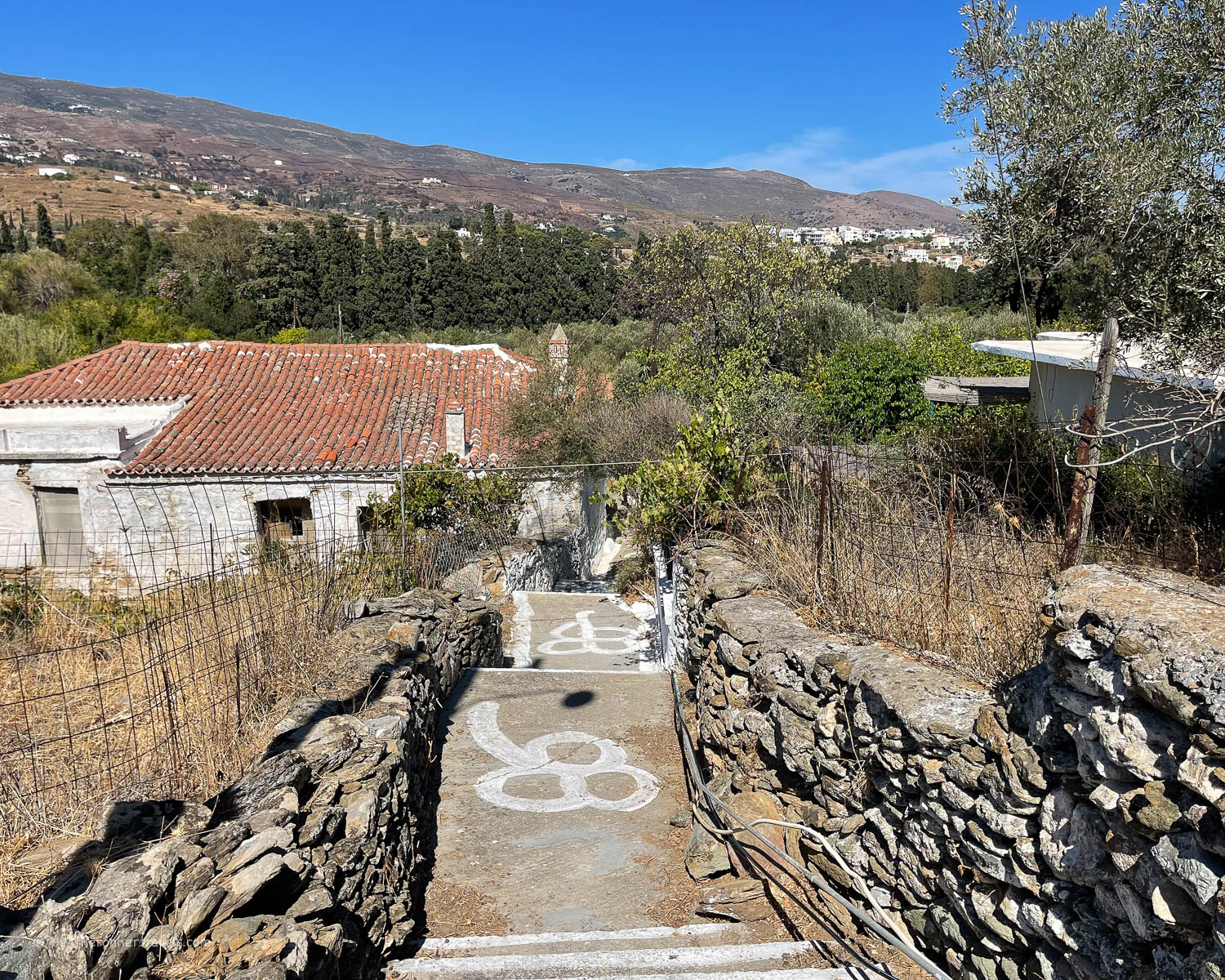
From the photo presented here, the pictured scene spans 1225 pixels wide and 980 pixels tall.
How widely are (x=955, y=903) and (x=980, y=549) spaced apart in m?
2.50

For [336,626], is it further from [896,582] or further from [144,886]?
[896,582]

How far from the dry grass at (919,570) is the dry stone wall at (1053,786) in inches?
12.6

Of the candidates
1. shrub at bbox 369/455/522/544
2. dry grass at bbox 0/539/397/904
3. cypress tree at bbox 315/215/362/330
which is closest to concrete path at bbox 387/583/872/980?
dry grass at bbox 0/539/397/904

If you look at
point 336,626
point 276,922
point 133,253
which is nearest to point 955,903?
point 276,922

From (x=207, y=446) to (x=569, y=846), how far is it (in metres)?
13.9

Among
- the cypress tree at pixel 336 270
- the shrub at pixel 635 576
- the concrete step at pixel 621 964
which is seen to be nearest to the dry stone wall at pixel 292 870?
the concrete step at pixel 621 964

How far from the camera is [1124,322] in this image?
6766 mm

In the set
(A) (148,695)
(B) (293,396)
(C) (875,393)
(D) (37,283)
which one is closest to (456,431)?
(B) (293,396)

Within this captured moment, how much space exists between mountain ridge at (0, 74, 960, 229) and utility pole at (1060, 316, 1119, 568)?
11281 centimetres

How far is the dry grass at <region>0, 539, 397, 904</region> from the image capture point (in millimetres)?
4004

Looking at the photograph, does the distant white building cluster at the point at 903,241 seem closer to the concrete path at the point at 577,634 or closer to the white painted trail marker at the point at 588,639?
the concrete path at the point at 577,634

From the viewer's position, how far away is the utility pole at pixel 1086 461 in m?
4.52

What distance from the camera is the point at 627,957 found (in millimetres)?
3971

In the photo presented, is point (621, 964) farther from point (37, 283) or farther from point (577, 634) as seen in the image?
point (37, 283)
